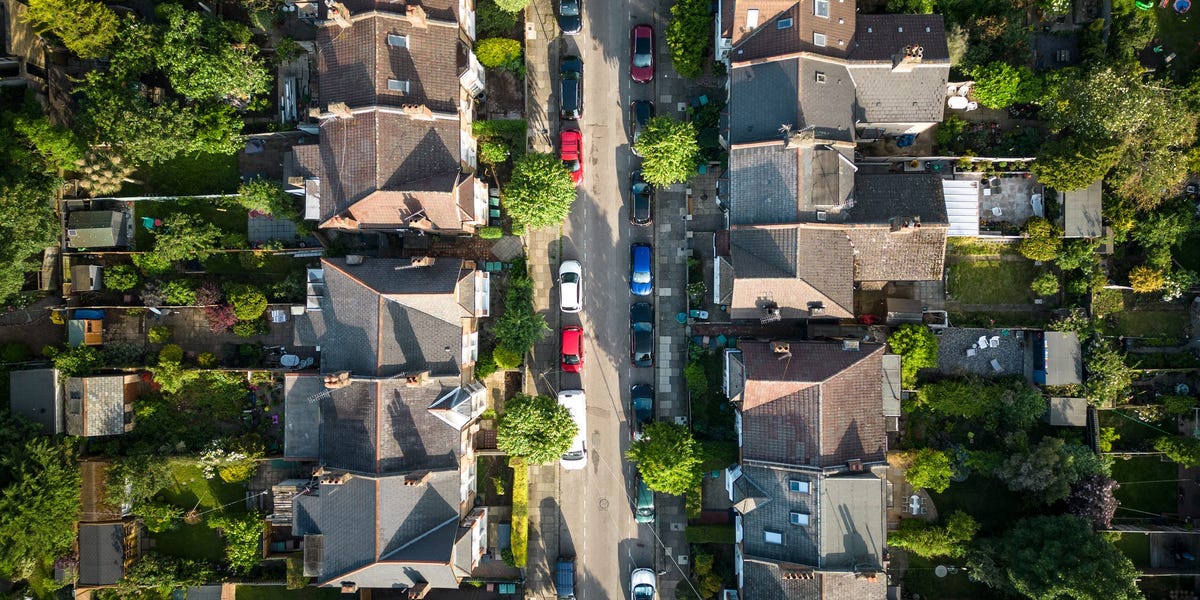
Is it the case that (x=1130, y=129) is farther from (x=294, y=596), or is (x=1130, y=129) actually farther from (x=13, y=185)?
(x=13, y=185)

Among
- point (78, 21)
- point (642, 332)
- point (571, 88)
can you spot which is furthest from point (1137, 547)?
point (78, 21)

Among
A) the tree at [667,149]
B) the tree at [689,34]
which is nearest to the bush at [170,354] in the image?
the tree at [667,149]

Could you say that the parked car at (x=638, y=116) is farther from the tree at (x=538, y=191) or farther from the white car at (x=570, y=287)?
the white car at (x=570, y=287)

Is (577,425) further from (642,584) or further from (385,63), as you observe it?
(385,63)

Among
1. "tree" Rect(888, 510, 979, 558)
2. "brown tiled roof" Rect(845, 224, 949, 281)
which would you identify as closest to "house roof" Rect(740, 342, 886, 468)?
"brown tiled roof" Rect(845, 224, 949, 281)

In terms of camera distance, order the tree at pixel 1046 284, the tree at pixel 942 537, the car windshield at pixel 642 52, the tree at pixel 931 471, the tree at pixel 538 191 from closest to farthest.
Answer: the tree at pixel 538 191 → the tree at pixel 931 471 → the tree at pixel 942 537 → the tree at pixel 1046 284 → the car windshield at pixel 642 52
